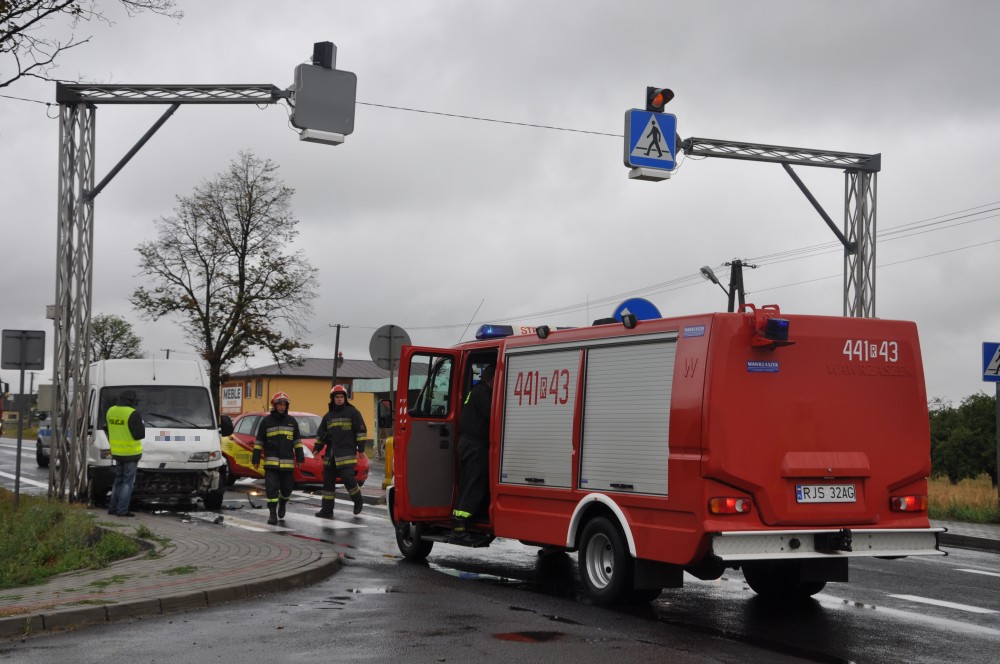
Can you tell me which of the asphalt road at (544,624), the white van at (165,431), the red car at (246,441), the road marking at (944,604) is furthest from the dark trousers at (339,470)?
the road marking at (944,604)

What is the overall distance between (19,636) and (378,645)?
8.10 ft

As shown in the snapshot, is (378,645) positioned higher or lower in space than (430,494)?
lower

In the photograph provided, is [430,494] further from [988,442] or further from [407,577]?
[988,442]

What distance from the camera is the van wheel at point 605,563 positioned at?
9.20 meters

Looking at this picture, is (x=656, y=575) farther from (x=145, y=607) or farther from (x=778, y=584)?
(x=145, y=607)

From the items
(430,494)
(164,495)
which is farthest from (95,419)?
(430,494)

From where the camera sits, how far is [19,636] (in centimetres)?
784

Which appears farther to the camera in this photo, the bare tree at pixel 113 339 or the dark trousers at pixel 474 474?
the bare tree at pixel 113 339

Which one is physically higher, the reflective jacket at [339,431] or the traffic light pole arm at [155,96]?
the traffic light pole arm at [155,96]

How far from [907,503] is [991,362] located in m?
9.03

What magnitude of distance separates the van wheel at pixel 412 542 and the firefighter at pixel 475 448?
0.85m

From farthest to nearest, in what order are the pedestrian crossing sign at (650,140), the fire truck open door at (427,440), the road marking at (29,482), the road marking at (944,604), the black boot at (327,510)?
the road marking at (29,482), the black boot at (327,510), the pedestrian crossing sign at (650,140), the fire truck open door at (427,440), the road marking at (944,604)

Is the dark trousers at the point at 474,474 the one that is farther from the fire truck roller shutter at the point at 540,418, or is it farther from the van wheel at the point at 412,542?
the van wheel at the point at 412,542

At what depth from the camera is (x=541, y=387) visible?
34.6ft
